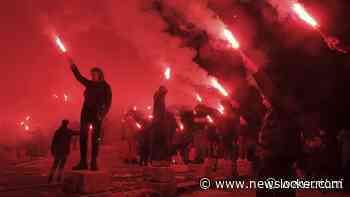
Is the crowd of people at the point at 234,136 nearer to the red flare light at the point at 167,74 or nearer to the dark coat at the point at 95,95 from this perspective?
the dark coat at the point at 95,95

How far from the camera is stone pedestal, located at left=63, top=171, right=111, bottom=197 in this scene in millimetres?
8758

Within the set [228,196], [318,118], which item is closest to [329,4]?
[318,118]

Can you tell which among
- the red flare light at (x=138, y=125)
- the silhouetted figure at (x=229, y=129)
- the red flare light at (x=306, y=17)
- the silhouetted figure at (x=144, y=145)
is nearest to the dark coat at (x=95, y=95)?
the red flare light at (x=306, y=17)

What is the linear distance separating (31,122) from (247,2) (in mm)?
23979

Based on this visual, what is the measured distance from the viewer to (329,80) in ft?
61.1

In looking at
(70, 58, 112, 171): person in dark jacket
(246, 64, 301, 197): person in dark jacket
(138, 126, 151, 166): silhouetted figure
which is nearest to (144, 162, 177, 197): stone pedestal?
(70, 58, 112, 171): person in dark jacket

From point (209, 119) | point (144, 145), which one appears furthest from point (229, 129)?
point (144, 145)

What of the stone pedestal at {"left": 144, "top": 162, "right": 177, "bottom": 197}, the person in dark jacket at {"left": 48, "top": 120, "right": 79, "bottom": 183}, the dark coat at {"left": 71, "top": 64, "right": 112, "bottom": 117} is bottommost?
the stone pedestal at {"left": 144, "top": 162, "right": 177, "bottom": 197}

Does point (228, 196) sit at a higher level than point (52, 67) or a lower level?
lower

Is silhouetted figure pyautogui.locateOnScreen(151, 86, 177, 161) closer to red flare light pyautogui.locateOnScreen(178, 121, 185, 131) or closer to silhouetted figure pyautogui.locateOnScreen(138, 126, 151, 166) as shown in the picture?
silhouetted figure pyautogui.locateOnScreen(138, 126, 151, 166)

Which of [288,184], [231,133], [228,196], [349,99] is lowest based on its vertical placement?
[228,196]

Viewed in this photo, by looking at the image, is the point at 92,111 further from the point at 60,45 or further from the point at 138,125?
the point at 138,125

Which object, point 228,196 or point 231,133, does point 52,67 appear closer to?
point 231,133

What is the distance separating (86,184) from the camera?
8797mm
